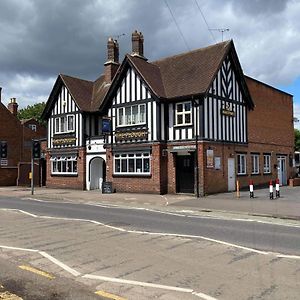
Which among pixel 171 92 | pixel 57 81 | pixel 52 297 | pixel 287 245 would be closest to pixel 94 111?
pixel 57 81

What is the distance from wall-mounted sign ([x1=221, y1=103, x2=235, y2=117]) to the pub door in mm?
3841

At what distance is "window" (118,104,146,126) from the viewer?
1097 inches

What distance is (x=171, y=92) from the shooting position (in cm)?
2692

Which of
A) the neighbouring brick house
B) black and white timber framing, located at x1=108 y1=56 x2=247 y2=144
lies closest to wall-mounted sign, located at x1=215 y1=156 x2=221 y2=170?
black and white timber framing, located at x1=108 y1=56 x2=247 y2=144

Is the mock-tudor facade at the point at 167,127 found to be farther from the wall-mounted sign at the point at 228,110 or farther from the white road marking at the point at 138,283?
the white road marking at the point at 138,283

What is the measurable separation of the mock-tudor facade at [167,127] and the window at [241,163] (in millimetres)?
70

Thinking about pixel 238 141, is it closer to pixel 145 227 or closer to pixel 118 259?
pixel 145 227

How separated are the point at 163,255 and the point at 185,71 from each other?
20.9 meters

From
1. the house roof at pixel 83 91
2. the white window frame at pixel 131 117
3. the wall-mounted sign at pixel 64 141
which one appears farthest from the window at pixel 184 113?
the wall-mounted sign at pixel 64 141

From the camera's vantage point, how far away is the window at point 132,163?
90.0 feet

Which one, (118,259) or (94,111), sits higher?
(94,111)

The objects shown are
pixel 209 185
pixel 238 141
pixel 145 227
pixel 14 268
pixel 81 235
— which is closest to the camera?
pixel 14 268

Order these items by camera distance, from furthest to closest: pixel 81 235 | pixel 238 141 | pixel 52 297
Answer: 1. pixel 238 141
2. pixel 81 235
3. pixel 52 297

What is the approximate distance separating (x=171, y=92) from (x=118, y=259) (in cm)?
1960
